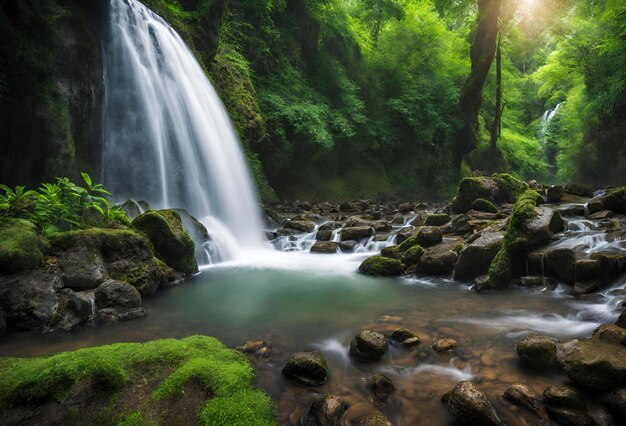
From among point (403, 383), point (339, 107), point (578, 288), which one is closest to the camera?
point (403, 383)

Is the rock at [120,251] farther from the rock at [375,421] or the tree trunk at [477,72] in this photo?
the tree trunk at [477,72]

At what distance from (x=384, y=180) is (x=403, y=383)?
1873cm

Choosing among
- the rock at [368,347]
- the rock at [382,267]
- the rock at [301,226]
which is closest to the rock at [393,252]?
the rock at [382,267]

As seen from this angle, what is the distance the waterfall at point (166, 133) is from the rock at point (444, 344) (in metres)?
6.59

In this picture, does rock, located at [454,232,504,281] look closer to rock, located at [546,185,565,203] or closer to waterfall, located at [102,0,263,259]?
waterfall, located at [102,0,263,259]

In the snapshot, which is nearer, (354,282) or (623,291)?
(623,291)

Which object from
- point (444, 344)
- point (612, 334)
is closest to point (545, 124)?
point (612, 334)

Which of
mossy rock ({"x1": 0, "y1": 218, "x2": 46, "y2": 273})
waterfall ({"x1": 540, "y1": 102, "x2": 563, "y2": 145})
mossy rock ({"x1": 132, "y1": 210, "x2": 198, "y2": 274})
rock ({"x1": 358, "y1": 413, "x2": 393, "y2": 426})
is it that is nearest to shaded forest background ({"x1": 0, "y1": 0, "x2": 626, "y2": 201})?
waterfall ({"x1": 540, "y1": 102, "x2": 563, "y2": 145})

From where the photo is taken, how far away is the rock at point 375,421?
2.55 meters

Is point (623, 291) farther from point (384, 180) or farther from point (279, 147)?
point (384, 180)

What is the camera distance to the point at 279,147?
56.1 ft

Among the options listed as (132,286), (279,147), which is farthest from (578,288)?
(279,147)

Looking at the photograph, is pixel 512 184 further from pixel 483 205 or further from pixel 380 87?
pixel 380 87

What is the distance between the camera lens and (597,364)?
2.59 meters
